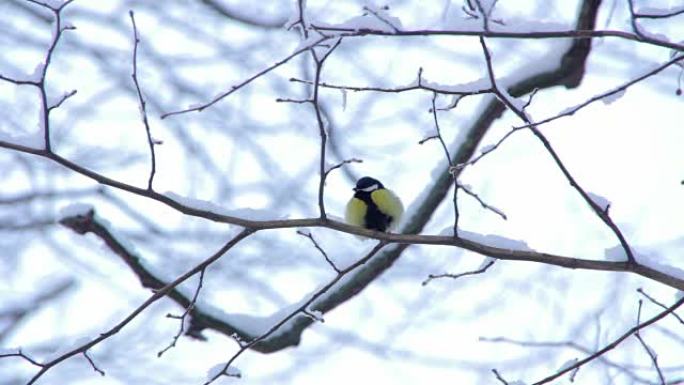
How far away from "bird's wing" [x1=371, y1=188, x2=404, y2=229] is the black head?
52 millimetres

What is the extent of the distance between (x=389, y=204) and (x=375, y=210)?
3.3 inches

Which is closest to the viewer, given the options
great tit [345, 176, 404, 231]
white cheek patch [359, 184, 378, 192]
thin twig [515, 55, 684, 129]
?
thin twig [515, 55, 684, 129]

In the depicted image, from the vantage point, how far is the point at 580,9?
4.23 m

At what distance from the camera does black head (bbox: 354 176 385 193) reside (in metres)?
4.94

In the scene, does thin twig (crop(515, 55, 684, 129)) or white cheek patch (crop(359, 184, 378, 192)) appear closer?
thin twig (crop(515, 55, 684, 129))

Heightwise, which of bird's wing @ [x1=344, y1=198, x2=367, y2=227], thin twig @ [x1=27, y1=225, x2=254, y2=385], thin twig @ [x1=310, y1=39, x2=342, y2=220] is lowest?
thin twig @ [x1=27, y1=225, x2=254, y2=385]

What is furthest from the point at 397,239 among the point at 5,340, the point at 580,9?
the point at 5,340

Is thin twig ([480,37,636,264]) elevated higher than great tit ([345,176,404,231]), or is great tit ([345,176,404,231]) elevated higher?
great tit ([345,176,404,231])

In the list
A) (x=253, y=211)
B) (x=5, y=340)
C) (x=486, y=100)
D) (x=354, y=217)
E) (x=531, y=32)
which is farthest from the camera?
(x=5, y=340)

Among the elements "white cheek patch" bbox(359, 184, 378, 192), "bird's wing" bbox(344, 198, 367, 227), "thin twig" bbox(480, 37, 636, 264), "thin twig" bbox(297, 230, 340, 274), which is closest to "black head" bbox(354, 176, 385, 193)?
"white cheek patch" bbox(359, 184, 378, 192)

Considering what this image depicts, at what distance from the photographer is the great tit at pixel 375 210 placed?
479cm

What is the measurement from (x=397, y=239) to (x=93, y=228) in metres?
1.78

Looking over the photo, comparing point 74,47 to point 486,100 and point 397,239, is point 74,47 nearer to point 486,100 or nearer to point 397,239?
point 486,100

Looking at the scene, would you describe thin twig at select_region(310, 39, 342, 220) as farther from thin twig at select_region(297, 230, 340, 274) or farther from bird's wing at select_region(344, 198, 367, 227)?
bird's wing at select_region(344, 198, 367, 227)
